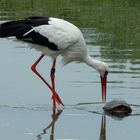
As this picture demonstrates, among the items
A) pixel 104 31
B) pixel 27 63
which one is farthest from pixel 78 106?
pixel 104 31

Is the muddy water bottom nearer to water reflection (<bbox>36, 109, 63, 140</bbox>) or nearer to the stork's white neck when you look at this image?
water reflection (<bbox>36, 109, 63, 140</bbox>)

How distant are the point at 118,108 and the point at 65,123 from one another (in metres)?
1.10

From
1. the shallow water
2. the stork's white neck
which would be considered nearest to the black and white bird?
the stork's white neck

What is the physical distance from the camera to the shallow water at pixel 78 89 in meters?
11.1

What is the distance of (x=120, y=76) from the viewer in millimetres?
14695

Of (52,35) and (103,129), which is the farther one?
(52,35)

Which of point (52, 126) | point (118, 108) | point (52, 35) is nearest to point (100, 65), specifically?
point (52, 35)

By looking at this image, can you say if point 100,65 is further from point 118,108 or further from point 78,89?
point 118,108

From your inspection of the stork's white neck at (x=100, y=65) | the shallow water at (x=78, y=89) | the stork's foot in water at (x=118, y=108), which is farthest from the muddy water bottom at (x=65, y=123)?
the stork's white neck at (x=100, y=65)

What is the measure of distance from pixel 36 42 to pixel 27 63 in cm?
278

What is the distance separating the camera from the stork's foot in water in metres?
12.2

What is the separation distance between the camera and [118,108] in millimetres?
12305

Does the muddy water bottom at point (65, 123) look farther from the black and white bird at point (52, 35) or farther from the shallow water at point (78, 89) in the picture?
the black and white bird at point (52, 35)

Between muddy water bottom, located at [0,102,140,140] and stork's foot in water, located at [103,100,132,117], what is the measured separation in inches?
4.1
